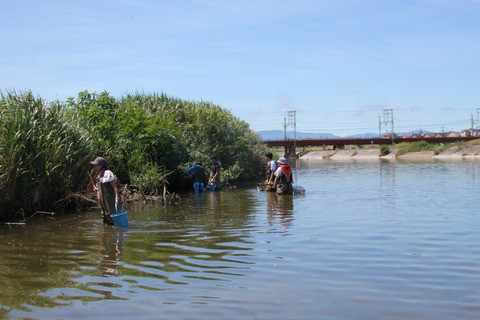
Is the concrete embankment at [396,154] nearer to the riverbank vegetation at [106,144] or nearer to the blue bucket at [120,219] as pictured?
the riverbank vegetation at [106,144]

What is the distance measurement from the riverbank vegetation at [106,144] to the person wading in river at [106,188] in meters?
3.02

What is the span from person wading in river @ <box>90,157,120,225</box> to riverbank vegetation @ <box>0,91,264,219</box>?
302 cm

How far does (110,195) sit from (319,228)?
16.2 feet

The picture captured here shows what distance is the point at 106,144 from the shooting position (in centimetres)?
2008

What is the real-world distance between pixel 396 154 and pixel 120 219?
68133 millimetres

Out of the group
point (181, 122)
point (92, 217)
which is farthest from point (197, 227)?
point (181, 122)

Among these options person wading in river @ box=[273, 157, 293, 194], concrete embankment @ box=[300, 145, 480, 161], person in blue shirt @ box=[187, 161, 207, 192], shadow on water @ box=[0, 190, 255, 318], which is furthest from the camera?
concrete embankment @ box=[300, 145, 480, 161]

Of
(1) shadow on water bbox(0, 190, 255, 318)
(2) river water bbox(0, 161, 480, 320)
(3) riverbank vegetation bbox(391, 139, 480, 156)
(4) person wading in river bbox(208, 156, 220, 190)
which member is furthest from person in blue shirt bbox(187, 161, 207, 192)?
(3) riverbank vegetation bbox(391, 139, 480, 156)

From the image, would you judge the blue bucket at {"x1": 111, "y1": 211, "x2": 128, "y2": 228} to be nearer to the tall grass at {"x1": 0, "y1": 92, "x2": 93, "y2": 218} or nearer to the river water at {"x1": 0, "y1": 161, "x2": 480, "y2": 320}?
the river water at {"x1": 0, "y1": 161, "x2": 480, "y2": 320}

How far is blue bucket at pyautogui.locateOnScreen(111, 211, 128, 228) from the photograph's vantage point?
12809 mm

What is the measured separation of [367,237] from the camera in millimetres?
11492

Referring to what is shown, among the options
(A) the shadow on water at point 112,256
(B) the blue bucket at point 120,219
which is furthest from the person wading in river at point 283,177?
(B) the blue bucket at point 120,219

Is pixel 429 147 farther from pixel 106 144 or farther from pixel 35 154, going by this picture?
pixel 35 154

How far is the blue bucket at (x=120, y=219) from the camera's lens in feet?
42.0
